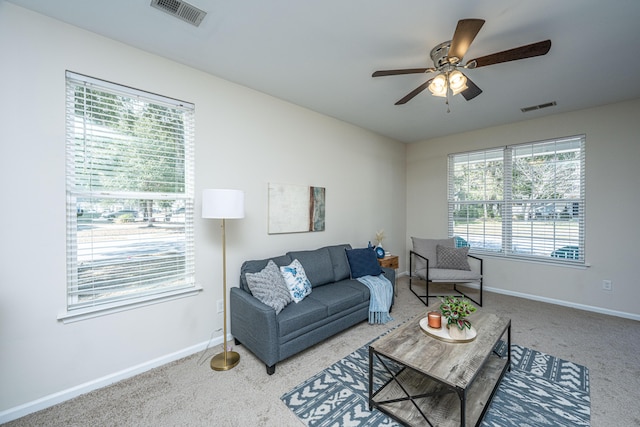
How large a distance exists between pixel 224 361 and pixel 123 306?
975mm

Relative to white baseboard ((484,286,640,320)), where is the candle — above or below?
above

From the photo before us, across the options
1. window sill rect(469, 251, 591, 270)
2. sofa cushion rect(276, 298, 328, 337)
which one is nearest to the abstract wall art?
sofa cushion rect(276, 298, 328, 337)

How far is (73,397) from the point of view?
6.28 feet

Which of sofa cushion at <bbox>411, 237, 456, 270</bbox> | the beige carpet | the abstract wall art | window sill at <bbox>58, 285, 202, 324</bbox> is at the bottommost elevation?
the beige carpet

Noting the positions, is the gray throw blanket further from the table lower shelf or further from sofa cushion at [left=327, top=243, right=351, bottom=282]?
the table lower shelf

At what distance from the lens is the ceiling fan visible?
1597 mm

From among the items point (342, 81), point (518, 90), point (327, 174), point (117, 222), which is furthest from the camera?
point (327, 174)

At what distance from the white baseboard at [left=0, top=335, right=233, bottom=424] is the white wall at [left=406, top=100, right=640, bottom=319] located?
15.4 feet

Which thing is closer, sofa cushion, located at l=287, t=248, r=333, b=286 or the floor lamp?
the floor lamp

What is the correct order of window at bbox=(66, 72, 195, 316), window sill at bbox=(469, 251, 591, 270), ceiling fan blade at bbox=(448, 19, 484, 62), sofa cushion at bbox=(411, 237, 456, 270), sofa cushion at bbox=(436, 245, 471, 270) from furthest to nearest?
sofa cushion at bbox=(411, 237, 456, 270) → sofa cushion at bbox=(436, 245, 471, 270) → window sill at bbox=(469, 251, 591, 270) → window at bbox=(66, 72, 195, 316) → ceiling fan blade at bbox=(448, 19, 484, 62)

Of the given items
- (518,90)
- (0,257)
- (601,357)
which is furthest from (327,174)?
(601,357)

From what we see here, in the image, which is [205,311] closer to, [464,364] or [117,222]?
[117,222]

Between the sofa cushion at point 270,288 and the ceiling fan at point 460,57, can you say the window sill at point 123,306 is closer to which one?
the sofa cushion at point 270,288

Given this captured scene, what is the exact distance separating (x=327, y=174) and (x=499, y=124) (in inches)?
117
